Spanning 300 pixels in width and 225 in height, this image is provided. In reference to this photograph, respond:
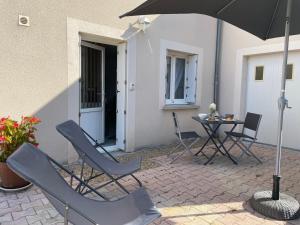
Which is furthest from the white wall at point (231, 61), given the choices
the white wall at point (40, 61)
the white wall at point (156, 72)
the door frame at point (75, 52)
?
the white wall at point (40, 61)

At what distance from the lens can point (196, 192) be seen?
3.32m

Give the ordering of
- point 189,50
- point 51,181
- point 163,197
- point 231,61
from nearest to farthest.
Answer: point 51,181
point 163,197
point 189,50
point 231,61

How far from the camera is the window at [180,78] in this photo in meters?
6.41

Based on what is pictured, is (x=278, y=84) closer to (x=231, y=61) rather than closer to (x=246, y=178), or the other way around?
(x=231, y=61)

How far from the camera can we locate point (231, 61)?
22.4 feet

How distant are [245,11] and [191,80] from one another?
153 inches

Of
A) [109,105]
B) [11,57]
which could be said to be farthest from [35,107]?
[109,105]

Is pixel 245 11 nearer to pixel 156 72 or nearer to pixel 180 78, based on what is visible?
pixel 156 72

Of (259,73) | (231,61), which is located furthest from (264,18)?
(231,61)

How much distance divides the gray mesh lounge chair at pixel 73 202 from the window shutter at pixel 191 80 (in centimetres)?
485

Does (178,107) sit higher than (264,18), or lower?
lower

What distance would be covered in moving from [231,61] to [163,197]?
4907 mm

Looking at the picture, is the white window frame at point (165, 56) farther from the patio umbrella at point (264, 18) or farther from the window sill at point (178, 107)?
the patio umbrella at point (264, 18)

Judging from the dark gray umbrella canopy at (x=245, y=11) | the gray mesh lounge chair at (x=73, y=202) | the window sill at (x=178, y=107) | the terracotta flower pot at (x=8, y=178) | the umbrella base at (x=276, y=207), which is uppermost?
the dark gray umbrella canopy at (x=245, y=11)
